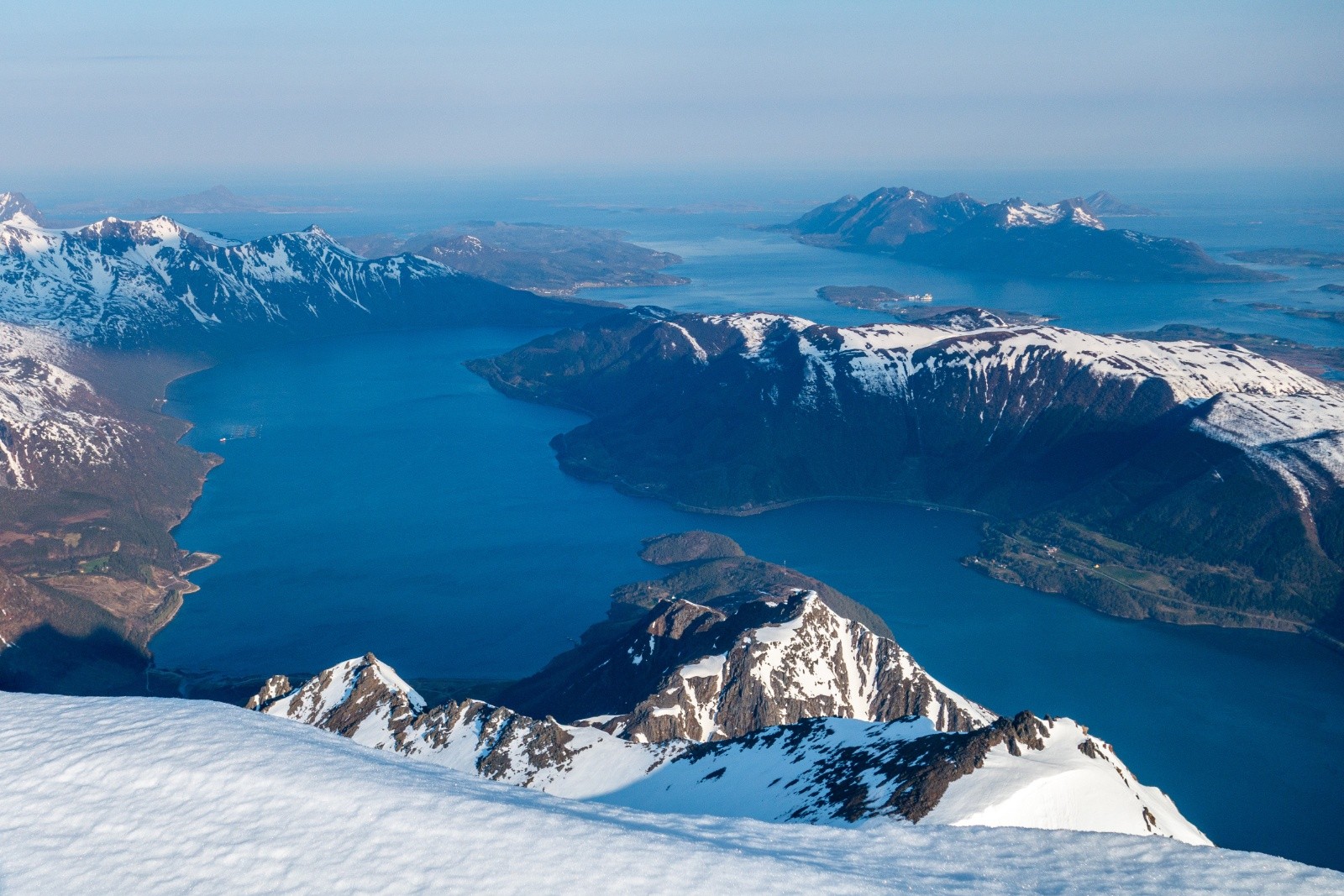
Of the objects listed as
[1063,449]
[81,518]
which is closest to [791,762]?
[1063,449]

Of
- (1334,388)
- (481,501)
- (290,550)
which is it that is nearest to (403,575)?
(290,550)

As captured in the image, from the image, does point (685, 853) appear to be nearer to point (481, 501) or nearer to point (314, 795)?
point (314, 795)

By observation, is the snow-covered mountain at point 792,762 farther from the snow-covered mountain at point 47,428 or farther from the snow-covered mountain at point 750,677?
the snow-covered mountain at point 47,428

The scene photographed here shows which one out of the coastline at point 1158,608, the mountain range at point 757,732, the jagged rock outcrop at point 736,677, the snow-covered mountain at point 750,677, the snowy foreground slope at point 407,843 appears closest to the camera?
the snowy foreground slope at point 407,843

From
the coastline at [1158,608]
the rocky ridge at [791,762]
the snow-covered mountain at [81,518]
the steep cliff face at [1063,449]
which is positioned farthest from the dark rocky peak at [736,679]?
the steep cliff face at [1063,449]

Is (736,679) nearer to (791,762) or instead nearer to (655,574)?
(791,762)

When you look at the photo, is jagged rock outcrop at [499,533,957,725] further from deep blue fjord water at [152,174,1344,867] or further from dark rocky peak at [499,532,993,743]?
deep blue fjord water at [152,174,1344,867]
